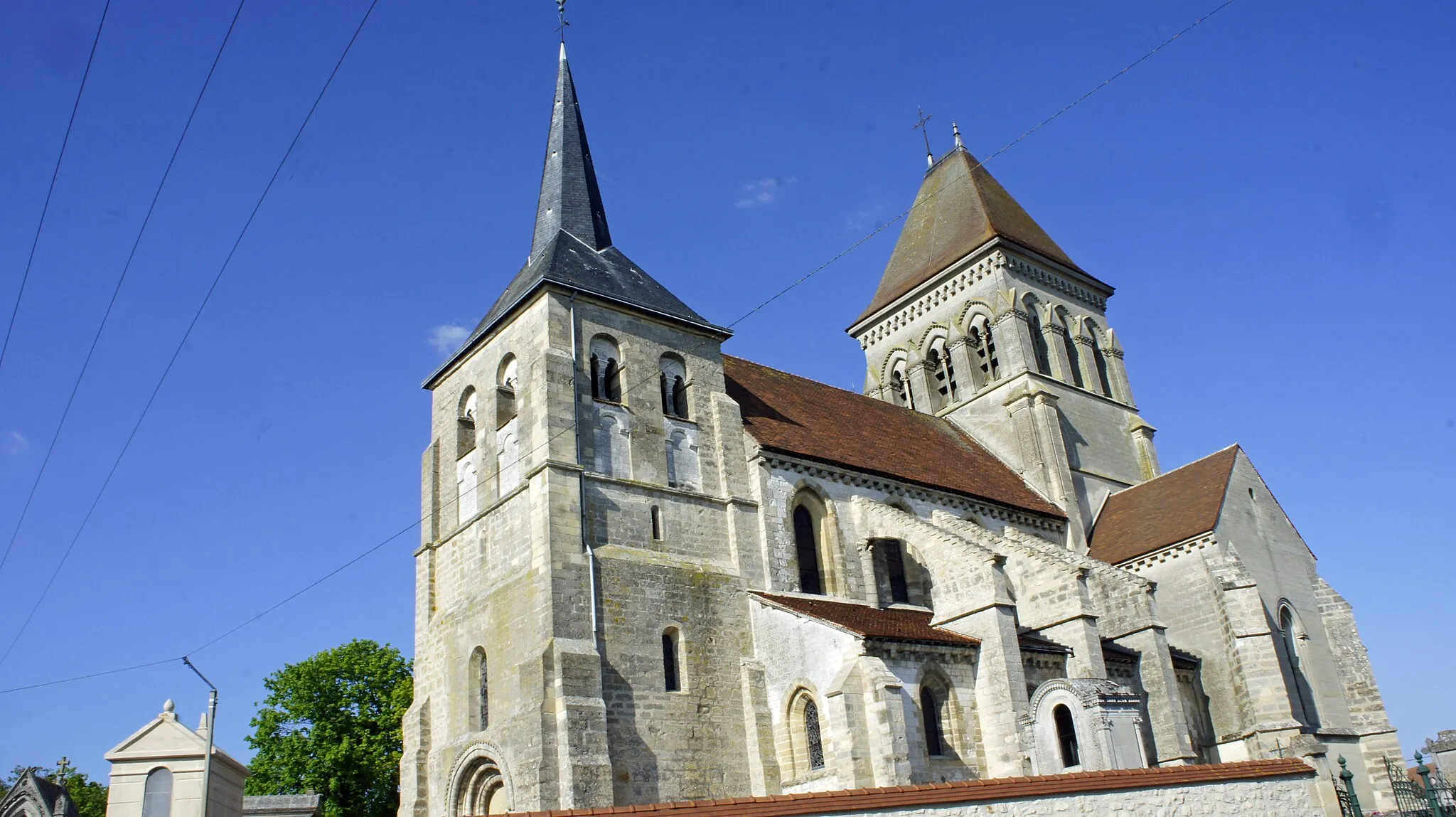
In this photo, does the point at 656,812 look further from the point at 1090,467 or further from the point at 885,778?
the point at 1090,467

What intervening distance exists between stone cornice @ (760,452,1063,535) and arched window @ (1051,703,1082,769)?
6.81 meters

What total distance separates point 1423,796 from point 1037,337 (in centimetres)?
1896

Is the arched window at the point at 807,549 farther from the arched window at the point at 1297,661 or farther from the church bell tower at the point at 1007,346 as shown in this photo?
the arched window at the point at 1297,661

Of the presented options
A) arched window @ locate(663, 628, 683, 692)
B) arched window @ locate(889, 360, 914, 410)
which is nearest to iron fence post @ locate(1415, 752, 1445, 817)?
arched window @ locate(663, 628, 683, 692)

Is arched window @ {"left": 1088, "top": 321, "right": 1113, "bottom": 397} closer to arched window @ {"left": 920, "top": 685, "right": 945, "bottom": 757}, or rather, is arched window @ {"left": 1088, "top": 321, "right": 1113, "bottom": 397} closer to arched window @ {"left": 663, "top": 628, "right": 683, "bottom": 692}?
arched window @ {"left": 920, "top": 685, "right": 945, "bottom": 757}

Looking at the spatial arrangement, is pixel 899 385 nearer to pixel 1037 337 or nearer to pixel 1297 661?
pixel 1037 337

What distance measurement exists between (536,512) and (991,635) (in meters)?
8.35

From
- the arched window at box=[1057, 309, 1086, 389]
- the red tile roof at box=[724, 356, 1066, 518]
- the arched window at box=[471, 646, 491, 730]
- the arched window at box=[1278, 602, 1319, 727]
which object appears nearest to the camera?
the arched window at box=[471, 646, 491, 730]

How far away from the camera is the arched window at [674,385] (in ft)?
73.7

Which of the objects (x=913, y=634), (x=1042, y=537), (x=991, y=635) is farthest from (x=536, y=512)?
(x=1042, y=537)

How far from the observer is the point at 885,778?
1709 centimetres

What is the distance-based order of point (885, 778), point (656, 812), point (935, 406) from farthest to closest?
point (935, 406) < point (885, 778) < point (656, 812)

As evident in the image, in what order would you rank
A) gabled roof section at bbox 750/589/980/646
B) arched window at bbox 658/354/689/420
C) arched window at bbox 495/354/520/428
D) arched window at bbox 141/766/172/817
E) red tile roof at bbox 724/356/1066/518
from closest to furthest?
1. arched window at bbox 141/766/172/817
2. gabled roof section at bbox 750/589/980/646
3. arched window at bbox 495/354/520/428
4. arched window at bbox 658/354/689/420
5. red tile roof at bbox 724/356/1066/518

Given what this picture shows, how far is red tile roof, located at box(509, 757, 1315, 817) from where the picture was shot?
10.9m
